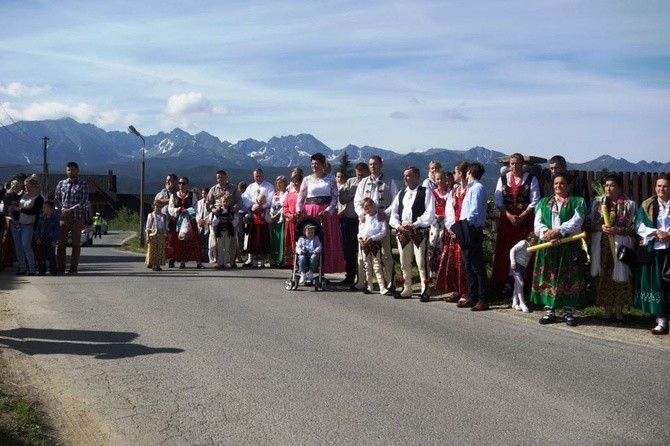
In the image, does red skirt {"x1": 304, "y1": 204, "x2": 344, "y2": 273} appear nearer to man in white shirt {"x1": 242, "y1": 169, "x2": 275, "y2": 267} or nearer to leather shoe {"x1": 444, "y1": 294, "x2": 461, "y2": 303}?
leather shoe {"x1": 444, "y1": 294, "x2": 461, "y2": 303}

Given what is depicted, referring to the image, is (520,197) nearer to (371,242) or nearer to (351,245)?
(371,242)

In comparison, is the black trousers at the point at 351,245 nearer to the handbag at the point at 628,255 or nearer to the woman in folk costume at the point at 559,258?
the woman in folk costume at the point at 559,258

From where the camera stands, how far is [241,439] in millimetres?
5809

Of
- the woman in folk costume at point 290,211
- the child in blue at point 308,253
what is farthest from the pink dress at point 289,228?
the child in blue at point 308,253

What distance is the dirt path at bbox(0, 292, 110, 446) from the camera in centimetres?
595

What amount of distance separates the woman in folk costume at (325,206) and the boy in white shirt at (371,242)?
3.82ft

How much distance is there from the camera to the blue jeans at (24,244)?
16406 mm

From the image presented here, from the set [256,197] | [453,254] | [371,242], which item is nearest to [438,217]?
[453,254]

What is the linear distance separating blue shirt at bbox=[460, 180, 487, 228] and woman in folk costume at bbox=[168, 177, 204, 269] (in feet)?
26.8

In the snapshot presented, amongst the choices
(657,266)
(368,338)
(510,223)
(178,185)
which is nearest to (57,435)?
(368,338)

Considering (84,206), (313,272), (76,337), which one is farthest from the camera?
(84,206)

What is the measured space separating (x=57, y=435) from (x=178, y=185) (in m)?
13.2

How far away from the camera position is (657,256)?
10.2m

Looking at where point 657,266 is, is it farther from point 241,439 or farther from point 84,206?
point 84,206
